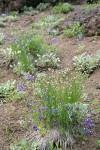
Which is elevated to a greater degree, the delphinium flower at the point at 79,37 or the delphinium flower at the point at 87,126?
the delphinium flower at the point at 87,126

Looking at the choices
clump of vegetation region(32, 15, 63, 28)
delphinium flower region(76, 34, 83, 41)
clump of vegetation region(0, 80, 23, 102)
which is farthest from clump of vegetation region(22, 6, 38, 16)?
clump of vegetation region(0, 80, 23, 102)

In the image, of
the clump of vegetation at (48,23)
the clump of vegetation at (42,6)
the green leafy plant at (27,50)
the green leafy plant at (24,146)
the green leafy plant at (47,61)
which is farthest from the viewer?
the clump of vegetation at (42,6)

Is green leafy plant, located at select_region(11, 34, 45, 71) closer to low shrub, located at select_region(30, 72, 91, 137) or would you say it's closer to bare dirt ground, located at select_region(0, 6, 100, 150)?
bare dirt ground, located at select_region(0, 6, 100, 150)

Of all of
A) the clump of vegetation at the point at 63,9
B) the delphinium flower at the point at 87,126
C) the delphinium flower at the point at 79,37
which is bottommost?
the clump of vegetation at the point at 63,9

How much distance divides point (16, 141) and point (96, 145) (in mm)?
1098

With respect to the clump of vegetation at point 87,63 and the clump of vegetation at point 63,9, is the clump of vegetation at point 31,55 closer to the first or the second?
the clump of vegetation at point 87,63

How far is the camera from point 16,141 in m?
4.59

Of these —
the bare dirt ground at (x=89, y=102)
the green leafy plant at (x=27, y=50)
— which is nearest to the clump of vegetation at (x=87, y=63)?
the bare dirt ground at (x=89, y=102)

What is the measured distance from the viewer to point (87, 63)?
6.52m

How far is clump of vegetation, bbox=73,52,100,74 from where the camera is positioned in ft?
21.1

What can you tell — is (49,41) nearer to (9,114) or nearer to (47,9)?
(9,114)

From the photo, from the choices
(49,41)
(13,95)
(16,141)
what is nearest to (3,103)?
(13,95)

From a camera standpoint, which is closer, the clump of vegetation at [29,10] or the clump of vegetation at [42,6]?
the clump of vegetation at [29,10]

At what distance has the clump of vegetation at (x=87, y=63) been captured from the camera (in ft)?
21.1
